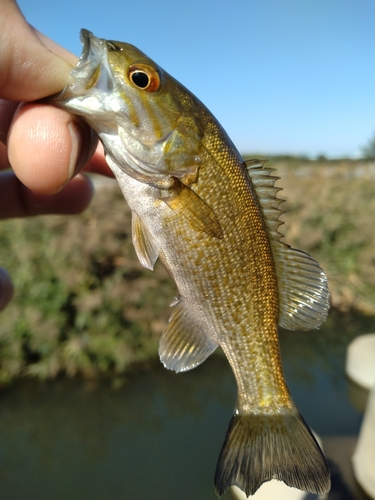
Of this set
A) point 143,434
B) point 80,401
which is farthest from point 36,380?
point 143,434

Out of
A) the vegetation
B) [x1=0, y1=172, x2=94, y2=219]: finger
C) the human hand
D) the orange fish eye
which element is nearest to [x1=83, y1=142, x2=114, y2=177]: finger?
[x1=0, y1=172, x2=94, y2=219]: finger

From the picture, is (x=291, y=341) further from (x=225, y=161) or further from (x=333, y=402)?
(x=225, y=161)

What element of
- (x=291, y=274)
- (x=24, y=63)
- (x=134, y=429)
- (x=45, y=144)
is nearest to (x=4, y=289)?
(x=45, y=144)

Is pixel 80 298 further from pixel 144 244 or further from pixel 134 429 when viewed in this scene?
pixel 144 244

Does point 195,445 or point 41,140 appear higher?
point 41,140

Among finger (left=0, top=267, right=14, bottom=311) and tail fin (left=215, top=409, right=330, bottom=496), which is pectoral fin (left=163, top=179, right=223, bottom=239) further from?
finger (left=0, top=267, right=14, bottom=311)

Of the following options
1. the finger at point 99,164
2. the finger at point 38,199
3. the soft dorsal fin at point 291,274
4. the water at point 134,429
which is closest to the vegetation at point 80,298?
the water at point 134,429

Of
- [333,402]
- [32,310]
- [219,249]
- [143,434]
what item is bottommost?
[143,434]
